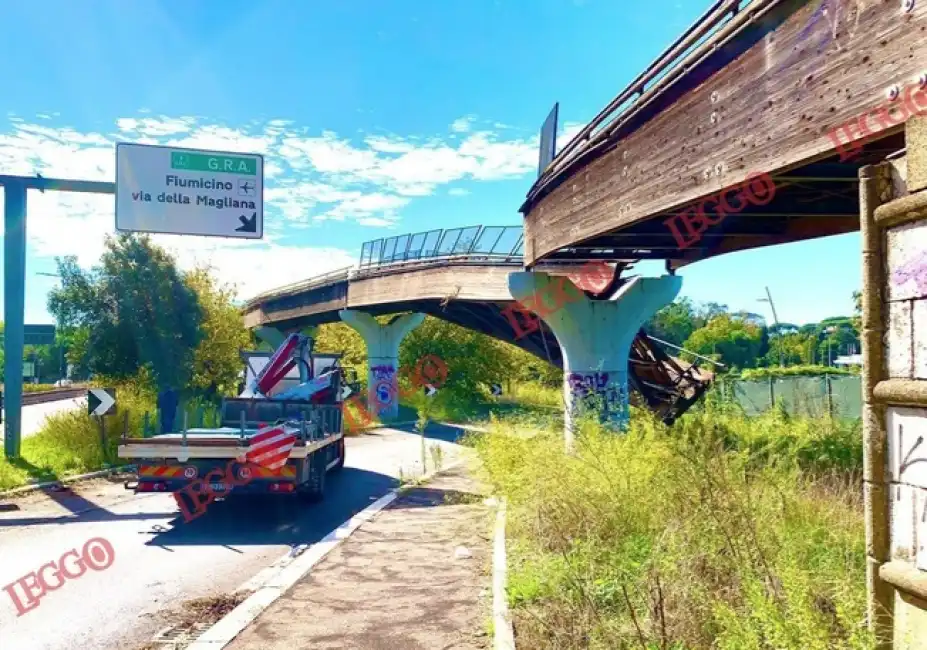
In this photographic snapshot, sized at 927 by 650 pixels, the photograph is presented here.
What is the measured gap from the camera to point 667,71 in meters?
8.25

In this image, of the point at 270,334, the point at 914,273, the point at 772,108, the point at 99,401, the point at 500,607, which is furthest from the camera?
the point at 270,334

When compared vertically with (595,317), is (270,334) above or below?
above

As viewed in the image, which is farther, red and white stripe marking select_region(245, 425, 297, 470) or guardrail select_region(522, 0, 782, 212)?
red and white stripe marking select_region(245, 425, 297, 470)

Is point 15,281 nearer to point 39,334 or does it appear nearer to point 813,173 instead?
point 813,173

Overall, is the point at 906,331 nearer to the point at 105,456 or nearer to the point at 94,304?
the point at 105,456

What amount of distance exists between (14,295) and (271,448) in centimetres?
786

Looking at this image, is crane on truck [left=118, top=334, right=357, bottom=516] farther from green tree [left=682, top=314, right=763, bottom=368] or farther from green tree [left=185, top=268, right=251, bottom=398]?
green tree [left=682, top=314, right=763, bottom=368]

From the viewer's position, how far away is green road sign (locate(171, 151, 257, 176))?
1591 centimetres

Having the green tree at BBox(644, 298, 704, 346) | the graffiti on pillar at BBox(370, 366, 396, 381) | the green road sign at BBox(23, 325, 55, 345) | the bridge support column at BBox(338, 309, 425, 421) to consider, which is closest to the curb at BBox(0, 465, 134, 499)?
the green road sign at BBox(23, 325, 55, 345)

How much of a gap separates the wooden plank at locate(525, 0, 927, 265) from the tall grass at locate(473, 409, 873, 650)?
2616 millimetres

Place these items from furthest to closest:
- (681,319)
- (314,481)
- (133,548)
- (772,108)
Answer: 1. (681,319)
2. (314,481)
3. (133,548)
4. (772,108)

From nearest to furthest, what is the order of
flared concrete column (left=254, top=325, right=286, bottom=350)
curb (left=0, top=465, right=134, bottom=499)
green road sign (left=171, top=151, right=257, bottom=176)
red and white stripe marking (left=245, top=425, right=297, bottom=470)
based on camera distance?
red and white stripe marking (left=245, top=425, right=297, bottom=470) → curb (left=0, top=465, right=134, bottom=499) → green road sign (left=171, top=151, right=257, bottom=176) → flared concrete column (left=254, top=325, right=286, bottom=350)

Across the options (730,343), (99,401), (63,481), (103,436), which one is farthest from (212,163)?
(730,343)

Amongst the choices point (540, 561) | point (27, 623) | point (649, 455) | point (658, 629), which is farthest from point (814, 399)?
point (27, 623)
